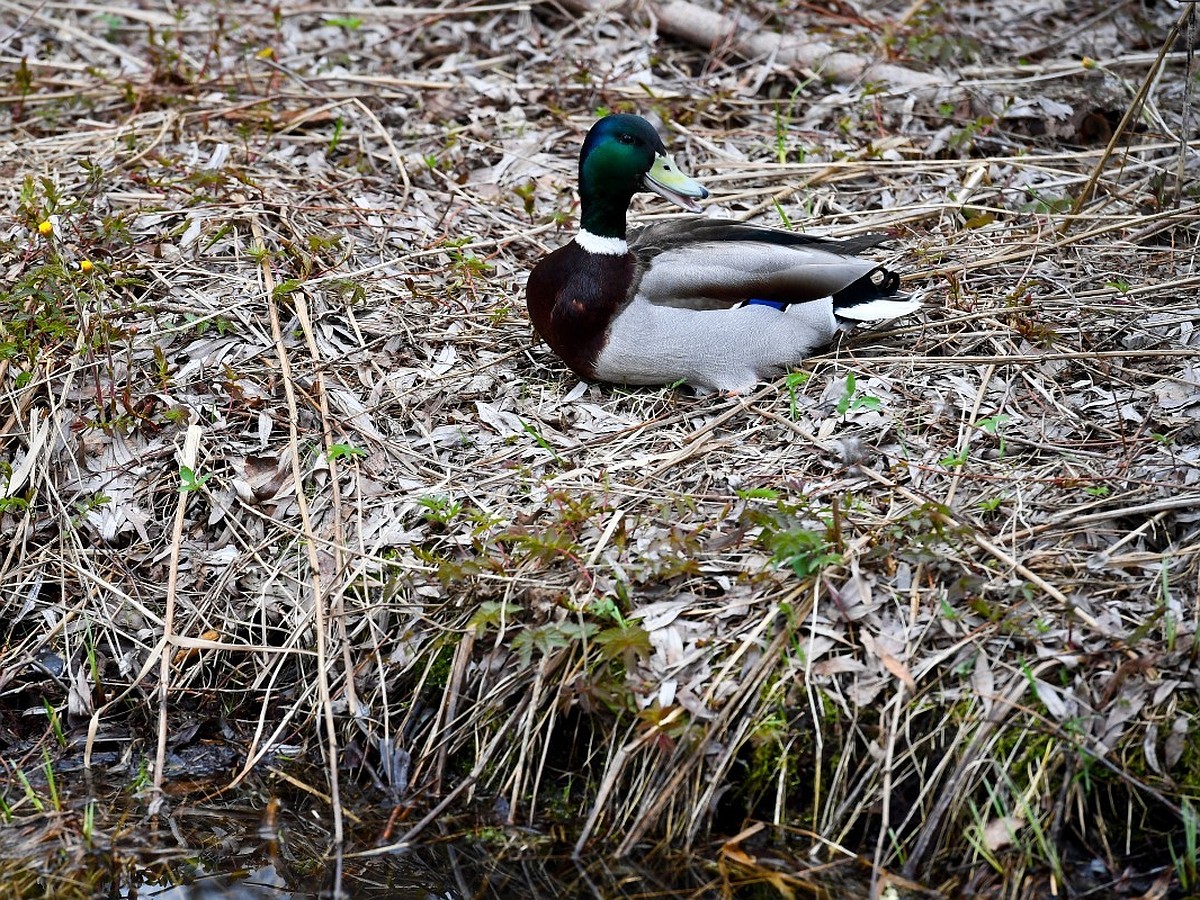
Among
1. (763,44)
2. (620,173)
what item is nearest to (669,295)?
(620,173)

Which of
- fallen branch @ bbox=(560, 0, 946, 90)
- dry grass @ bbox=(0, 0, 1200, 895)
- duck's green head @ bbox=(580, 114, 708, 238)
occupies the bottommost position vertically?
dry grass @ bbox=(0, 0, 1200, 895)

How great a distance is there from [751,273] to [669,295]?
0.28 metres

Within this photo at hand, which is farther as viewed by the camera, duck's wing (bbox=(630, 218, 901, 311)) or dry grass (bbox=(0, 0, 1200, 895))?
duck's wing (bbox=(630, 218, 901, 311))

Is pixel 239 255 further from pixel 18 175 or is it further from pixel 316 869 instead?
pixel 316 869

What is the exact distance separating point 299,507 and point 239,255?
1.40 meters

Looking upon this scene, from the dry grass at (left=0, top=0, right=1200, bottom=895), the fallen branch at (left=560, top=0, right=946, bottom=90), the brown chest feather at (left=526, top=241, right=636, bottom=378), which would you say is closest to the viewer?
the dry grass at (left=0, top=0, right=1200, bottom=895)

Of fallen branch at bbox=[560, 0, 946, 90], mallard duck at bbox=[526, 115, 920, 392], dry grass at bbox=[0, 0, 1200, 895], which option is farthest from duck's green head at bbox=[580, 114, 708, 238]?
fallen branch at bbox=[560, 0, 946, 90]

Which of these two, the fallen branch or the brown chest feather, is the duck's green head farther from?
the fallen branch

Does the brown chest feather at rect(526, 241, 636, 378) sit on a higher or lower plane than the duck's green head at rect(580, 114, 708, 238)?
lower

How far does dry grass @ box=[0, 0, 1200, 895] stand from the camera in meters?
3.22

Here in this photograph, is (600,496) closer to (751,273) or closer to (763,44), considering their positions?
(751,273)

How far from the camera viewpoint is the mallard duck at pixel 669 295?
428cm

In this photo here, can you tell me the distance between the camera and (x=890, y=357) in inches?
174

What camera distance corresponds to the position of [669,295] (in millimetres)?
4324
